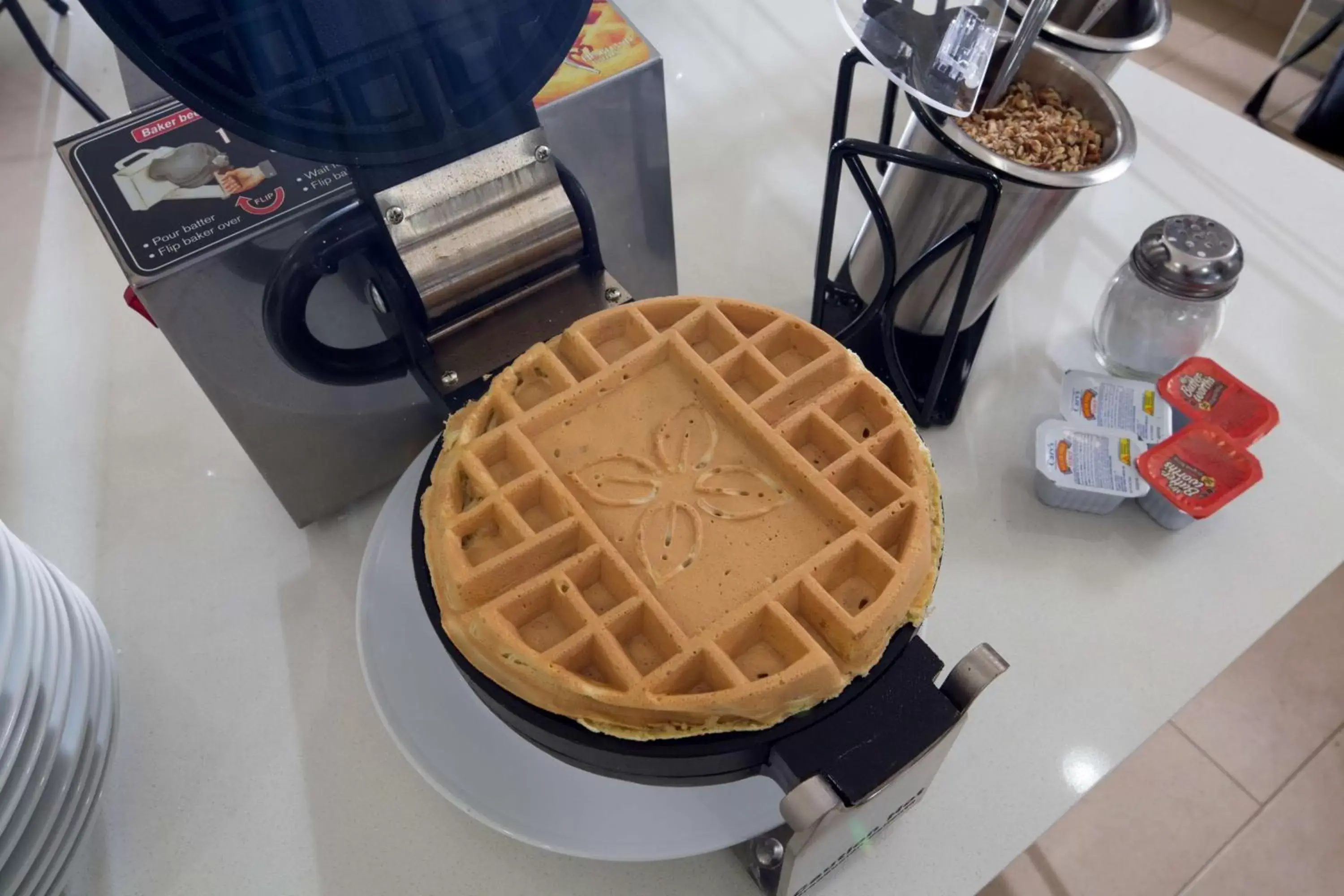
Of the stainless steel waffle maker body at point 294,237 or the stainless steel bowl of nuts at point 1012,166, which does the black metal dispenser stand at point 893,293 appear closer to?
the stainless steel bowl of nuts at point 1012,166

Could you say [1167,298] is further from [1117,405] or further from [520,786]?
[520,786]

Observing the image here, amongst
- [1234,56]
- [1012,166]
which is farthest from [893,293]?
[1234,56]

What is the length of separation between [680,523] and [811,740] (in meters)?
0.14

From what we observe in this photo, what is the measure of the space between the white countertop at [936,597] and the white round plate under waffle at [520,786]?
8 cm

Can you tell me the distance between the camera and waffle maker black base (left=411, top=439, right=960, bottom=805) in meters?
0.48

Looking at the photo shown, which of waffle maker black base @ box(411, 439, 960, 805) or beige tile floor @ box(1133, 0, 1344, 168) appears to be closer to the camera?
waffle maker black base @ box(411, 439, 960, 805)

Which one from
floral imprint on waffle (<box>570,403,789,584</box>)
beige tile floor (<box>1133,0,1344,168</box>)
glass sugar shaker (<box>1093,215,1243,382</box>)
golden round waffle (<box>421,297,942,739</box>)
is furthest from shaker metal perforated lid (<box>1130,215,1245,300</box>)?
beige tile floor (<box>1133,0,1344,168</box>)

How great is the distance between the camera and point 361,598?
672mm

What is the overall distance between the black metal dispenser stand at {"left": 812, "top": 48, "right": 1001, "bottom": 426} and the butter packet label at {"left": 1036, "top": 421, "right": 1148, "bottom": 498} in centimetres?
10

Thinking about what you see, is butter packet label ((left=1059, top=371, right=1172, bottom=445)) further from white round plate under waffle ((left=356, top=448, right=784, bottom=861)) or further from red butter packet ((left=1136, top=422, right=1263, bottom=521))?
white round plate under waffle ((left=356, top=448, right=784, bottom=861))

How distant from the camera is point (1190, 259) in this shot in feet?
2.61

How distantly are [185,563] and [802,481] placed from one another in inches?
22.9

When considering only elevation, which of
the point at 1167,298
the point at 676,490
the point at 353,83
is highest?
the point at 353,83

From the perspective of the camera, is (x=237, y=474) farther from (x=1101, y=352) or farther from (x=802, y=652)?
(x=1101, y=352)
